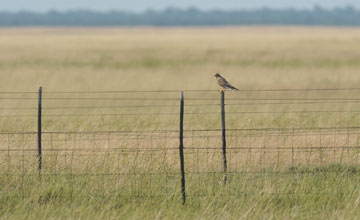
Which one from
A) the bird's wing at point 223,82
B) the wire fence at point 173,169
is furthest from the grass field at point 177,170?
the bird's wing at point 223,82

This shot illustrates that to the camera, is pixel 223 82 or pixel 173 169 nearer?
A: pixel 173 169

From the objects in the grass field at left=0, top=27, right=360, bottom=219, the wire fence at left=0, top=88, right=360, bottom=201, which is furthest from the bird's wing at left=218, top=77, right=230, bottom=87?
the wire fence at left=0, top=88, right=360, bottom=201

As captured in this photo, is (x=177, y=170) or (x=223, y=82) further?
(x=223, y=82)

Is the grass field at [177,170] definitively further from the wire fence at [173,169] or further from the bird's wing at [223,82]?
the bird's wing at [223,82]

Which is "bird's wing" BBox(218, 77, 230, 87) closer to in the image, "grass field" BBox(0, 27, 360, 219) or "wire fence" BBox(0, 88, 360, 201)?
"grass field" BBox(0, 27, 360, 219)

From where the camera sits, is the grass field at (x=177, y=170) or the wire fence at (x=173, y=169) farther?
the wire fence at (x=173, y=169)

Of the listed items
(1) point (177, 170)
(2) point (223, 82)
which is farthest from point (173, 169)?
(2) point (223, 82)

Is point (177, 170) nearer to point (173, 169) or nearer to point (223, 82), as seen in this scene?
point (173, 169)

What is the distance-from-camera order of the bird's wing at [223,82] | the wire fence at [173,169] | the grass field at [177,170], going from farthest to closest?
1. the bird's wing at [223,82]
2. the wire fence at [173,169]
3. the grass field at [177,170]

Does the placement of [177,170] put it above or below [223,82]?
below

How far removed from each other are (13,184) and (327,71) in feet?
96.4

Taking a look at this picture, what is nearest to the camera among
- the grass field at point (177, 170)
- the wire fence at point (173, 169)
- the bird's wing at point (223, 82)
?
the grass field at point (177, 170)

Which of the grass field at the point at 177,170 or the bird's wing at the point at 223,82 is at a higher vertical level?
the bird's wing at the point at 223,82

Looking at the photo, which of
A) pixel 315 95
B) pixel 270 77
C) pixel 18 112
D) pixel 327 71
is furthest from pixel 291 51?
pixel 18 112
